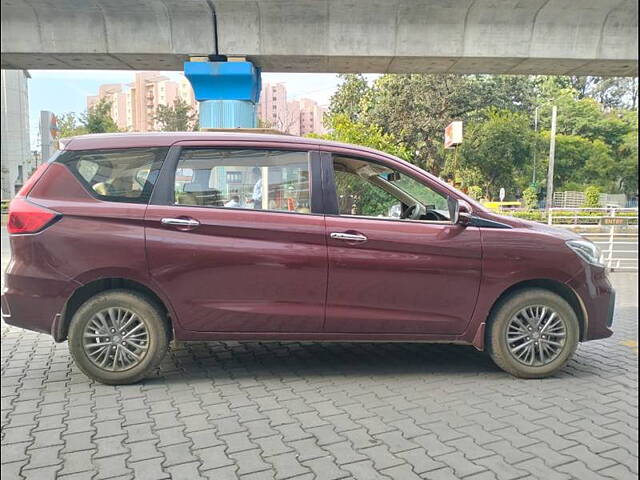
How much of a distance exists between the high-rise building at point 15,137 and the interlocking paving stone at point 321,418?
1.62 m

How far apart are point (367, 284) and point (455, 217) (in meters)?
0.86

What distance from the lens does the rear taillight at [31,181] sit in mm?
3748

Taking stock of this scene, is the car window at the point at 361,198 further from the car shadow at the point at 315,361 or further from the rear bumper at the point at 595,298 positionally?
the rear bumper at the point at 595,298

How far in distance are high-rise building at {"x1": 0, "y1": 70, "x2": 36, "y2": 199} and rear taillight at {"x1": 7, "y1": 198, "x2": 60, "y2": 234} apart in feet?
1.00

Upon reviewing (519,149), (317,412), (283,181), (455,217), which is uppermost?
(519,149)

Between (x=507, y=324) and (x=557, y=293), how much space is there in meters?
0.52

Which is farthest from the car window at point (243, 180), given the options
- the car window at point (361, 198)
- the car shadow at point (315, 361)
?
the car shadow at point (315, 361)

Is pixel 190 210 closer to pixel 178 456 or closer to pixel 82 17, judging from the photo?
pixel 178 456

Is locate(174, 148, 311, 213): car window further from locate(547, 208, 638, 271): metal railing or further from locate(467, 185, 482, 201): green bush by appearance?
locate(547, 208, 638, 271): metal railing

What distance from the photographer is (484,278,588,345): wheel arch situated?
155 inches

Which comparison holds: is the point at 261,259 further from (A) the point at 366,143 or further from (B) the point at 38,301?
(B) the point at 38,301

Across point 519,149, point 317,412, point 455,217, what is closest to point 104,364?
point 317,412

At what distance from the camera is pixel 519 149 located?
3.71m

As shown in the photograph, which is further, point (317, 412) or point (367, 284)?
point (367, 284)
